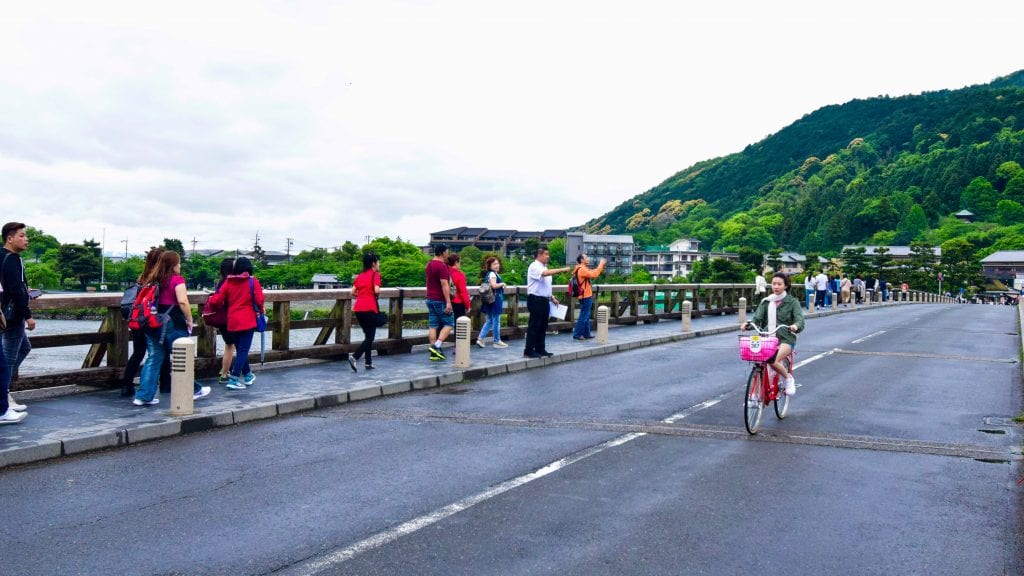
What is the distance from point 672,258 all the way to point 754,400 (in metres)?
169

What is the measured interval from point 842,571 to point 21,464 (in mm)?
6429

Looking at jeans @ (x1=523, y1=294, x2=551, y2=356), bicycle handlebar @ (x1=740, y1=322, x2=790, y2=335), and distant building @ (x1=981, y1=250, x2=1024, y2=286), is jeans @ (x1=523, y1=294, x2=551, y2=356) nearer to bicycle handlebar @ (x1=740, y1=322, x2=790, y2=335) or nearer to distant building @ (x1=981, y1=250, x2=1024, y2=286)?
bicycle handlebar @ (x1=740, y1=322, x2=790, y2=335)

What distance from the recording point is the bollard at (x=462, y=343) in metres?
12.7

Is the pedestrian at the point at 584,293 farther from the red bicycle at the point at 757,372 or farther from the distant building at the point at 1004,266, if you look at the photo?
the distant building at the point at 1004,266

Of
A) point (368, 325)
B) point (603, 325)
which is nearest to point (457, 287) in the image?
point (368, 325)

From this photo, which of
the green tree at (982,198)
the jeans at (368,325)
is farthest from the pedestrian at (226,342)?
the green tree at (982,198)

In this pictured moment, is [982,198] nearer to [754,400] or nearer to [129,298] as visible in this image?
[754,400]

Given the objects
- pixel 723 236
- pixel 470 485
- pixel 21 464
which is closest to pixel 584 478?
pixel 470 485

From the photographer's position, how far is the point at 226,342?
33.9ft

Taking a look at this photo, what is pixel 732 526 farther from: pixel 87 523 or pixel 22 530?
pixel 22 530

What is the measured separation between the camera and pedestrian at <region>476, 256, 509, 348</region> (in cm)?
1512

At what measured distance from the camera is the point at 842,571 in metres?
4.34

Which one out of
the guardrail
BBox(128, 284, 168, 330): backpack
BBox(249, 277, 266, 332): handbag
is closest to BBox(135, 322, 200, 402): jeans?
BBox(128, 284, 168, 330): backpack

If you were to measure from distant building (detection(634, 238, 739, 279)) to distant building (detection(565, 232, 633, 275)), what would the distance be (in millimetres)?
6178
